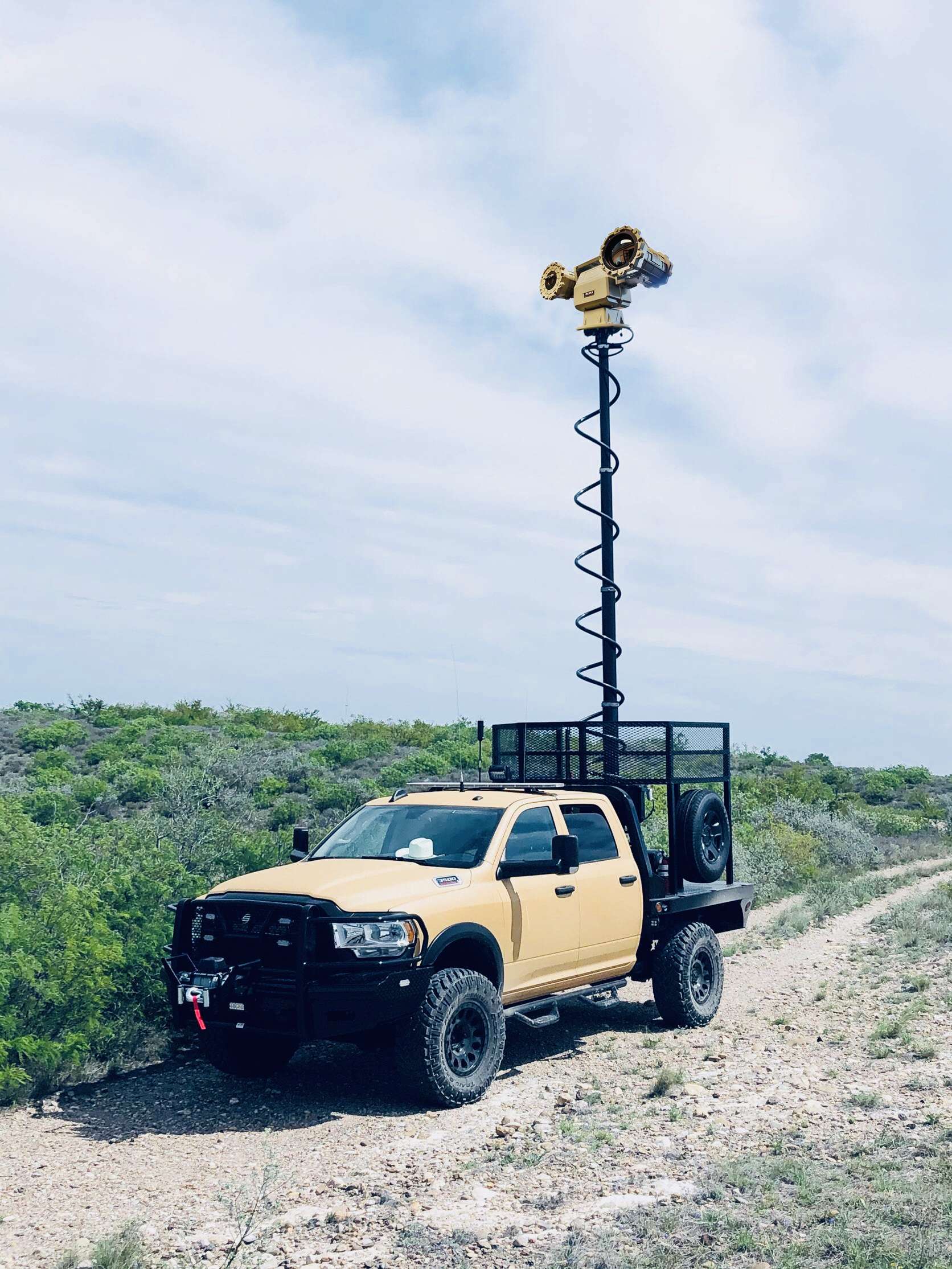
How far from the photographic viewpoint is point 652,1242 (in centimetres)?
516

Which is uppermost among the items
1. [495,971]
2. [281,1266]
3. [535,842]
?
[535,842]

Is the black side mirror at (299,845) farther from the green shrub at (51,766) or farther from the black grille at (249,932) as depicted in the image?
the green shrub at (51,766)

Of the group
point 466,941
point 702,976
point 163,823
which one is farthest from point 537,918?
point 163,823

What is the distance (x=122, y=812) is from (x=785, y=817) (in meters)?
13.8

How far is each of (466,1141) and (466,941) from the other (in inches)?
52.9

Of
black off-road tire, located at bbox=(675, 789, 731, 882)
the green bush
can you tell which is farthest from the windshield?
black off-road tire, located at bbox=(675, 789, 731, 882)

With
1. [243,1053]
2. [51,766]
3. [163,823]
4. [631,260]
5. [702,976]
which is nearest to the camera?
[243,1053]

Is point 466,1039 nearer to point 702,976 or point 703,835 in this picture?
point 702,976

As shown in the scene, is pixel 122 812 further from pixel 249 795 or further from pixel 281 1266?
pixel 281 1266

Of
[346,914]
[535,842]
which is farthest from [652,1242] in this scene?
[535,842]

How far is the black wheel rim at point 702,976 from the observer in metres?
9.99

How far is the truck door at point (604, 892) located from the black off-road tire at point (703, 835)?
684 mm

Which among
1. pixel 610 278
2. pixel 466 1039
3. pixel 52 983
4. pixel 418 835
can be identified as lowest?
pixel 466 1039

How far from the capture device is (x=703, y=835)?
1026 centimetres
